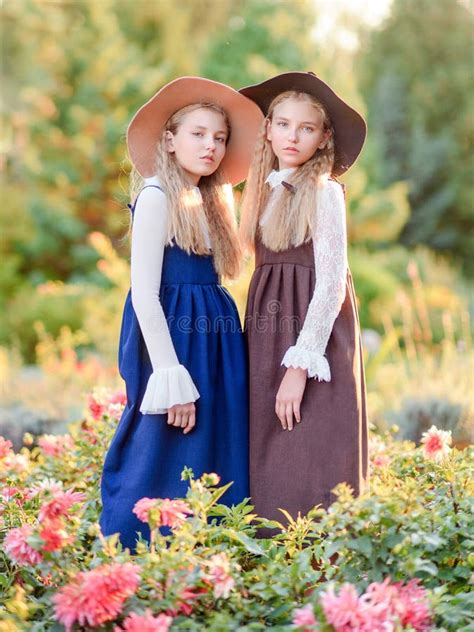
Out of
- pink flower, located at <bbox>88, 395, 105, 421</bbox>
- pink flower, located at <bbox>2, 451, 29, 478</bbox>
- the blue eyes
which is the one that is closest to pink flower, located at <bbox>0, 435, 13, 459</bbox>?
pink flower, located at <bbox>2, 451, 29, 478</bbox>

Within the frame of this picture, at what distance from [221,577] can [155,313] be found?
103 cm

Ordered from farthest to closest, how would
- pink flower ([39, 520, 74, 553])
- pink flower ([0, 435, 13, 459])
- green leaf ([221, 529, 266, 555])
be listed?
1. pink flower ([0, 435, 13, 459])
2. green leaf ([221, 529, 266, 555])
3. pink flower ([39, 520, 74, 553])

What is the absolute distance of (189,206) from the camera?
9.86ft

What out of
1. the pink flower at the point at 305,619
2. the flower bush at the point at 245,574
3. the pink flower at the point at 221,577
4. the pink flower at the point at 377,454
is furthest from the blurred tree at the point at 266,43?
the pink flower at the point at 305,619

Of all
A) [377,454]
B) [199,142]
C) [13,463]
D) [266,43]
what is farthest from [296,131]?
[266,43]

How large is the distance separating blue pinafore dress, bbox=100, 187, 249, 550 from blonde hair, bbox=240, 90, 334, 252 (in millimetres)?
229

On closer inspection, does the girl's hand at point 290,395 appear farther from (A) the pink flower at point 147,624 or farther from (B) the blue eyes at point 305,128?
(A) the pink flower at point 147,624

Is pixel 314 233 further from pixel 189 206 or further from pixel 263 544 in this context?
pixel 263 544

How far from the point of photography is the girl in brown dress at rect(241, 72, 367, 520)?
2898 millimetres

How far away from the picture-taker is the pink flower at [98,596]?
2.00m

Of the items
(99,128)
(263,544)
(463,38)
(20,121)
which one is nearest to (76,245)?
(99,128)

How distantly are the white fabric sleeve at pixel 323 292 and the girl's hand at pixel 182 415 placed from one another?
344 mm

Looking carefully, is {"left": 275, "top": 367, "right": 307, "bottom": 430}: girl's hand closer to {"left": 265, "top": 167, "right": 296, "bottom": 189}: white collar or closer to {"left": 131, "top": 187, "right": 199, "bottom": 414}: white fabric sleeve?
{"left": 131, "top": 187, "right": 199, "bottom": 414}: white fabric sleeve

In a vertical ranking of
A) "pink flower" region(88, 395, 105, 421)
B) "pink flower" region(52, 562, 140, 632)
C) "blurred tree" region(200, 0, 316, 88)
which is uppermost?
"blurred tree" region(200, 0, 316, 88)
